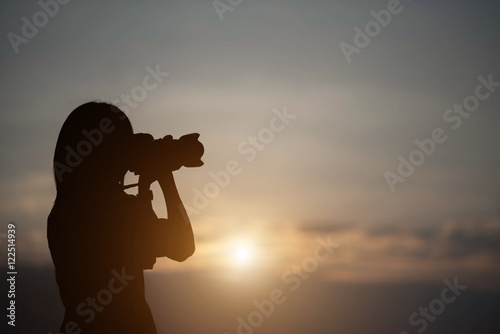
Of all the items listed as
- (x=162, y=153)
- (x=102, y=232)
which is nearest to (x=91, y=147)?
(x=162, y=153)

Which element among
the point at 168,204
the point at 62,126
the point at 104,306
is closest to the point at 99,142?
the point at 62,126

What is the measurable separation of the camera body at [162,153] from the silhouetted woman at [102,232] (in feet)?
0.22

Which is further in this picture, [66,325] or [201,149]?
[201,149]

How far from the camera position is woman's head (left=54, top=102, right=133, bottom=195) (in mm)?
5332

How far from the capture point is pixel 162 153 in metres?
5.45

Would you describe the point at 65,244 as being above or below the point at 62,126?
below

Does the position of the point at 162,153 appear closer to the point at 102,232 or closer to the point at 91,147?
the point at 91,147

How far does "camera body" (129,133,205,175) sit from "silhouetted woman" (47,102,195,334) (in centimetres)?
7

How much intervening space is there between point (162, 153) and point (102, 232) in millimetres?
748

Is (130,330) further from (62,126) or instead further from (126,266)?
(62,126)

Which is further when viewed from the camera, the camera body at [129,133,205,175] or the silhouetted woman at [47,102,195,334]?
the camera body at [129,133,205,175]

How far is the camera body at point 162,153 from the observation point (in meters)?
5.44

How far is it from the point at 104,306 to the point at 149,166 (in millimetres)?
1099

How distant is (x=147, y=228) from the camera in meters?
5.39
